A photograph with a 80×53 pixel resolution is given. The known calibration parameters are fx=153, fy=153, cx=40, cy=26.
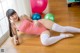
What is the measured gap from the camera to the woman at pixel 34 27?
1735 mm

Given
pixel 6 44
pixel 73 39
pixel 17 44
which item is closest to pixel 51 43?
pixel 73 39

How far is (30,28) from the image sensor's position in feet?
6.16

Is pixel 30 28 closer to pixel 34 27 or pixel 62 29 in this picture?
pixel 34 27

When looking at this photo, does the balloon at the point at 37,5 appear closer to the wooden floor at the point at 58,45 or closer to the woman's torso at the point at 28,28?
the wooden floor at the point at 58,45

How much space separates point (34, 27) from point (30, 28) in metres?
0.05

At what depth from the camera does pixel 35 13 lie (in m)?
2.38

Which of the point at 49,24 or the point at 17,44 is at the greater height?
the point at 49,24

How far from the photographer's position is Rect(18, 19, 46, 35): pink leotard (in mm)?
1868

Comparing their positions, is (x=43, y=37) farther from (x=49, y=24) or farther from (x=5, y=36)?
(x=5, y=36)

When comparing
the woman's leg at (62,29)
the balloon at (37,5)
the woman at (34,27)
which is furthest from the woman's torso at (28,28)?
the balloon at (37,5)

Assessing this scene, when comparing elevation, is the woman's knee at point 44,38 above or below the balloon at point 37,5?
below

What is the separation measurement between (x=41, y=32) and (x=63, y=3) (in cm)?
133

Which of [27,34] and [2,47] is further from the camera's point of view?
[27,34]

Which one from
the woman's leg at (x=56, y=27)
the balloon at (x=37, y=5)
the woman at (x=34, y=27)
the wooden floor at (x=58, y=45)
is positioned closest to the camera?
the wooden floor at (x=58, y=45)
